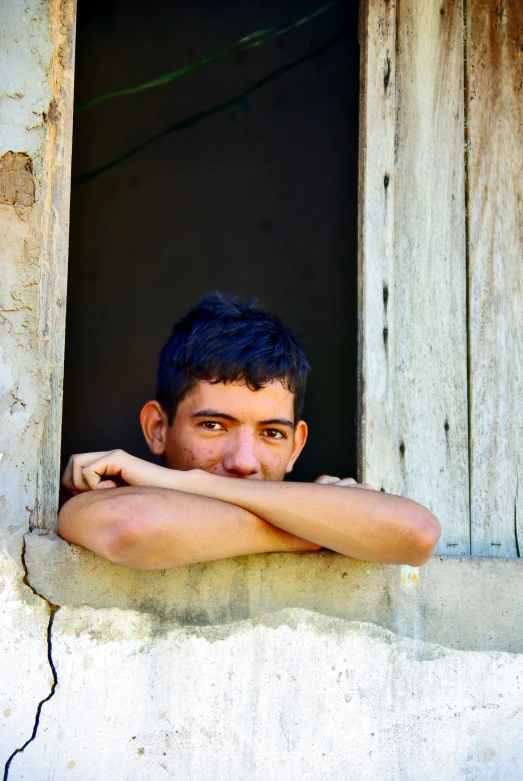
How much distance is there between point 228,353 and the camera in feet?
8.52

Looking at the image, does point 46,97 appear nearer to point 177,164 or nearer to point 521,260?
point 521,260

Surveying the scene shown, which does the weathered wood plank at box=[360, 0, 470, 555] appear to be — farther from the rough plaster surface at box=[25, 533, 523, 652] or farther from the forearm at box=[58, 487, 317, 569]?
the forearm at box=[58, 487, 317, 569]

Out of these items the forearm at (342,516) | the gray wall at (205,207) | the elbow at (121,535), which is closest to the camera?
the elbow at (121,535)

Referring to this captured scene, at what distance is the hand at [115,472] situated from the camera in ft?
6.97

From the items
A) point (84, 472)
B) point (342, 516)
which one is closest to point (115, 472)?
point (84, 472)

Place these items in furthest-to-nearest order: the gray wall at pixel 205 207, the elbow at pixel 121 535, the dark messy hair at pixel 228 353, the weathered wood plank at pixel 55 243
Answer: the gray wall at pixel 205 207, the dark messy hair at pixel 228 353, the weathered wood plank at pixel 55 243, the elbow at pixel 121 535

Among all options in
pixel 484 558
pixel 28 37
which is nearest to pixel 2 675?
pixel 484 558

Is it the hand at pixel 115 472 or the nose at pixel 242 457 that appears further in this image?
the nose at pixel 242 457

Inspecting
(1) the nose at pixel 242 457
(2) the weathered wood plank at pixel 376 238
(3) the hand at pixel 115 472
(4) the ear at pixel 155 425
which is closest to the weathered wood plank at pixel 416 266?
(2) the weathered wood plank at pixel 376 238

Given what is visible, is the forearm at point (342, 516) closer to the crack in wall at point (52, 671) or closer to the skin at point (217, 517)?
the skin at point (217, 517)

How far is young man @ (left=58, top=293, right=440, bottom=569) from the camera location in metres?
1.99

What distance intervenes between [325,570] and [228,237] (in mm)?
3282

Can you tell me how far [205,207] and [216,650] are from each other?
3.49 m

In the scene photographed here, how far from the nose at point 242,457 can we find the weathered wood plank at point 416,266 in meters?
0.34
